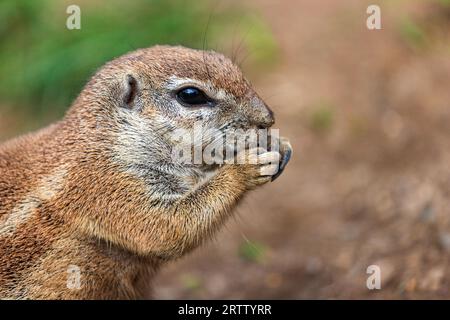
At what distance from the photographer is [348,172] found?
6391mm

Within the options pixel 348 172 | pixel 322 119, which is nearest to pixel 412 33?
pixel 322 119

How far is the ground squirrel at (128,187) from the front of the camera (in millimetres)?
3971

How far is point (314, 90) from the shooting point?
7102 millimetres

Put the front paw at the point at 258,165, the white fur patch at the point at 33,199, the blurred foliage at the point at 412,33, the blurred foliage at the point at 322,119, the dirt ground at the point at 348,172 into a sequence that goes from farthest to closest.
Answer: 1. the blurred foliage at the point at 412,33
2. the blurred foliage at the point at 322,119
3. the dirt ground at the point at 348,172
4. the white fur patch at the point at 33,199
5. the front paw at the point at 258,165

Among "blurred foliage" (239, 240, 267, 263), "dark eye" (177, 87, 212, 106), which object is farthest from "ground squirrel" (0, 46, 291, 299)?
"blurred foliage" (239, 240, 267, 263)

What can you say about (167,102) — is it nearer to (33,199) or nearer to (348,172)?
(33,199)

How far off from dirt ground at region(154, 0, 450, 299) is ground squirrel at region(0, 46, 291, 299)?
1485 millimetres

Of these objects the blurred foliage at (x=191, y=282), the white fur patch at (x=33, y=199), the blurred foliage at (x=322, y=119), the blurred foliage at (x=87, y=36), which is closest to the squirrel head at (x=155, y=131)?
the white fur patch at (x=33, y=199)

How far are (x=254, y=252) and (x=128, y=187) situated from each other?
7.15 ft

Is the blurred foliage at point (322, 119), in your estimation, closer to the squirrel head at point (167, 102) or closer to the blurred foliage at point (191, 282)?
the blurred foliage at point (191, 282)

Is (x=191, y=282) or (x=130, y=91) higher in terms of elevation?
(x=130, y=91)
